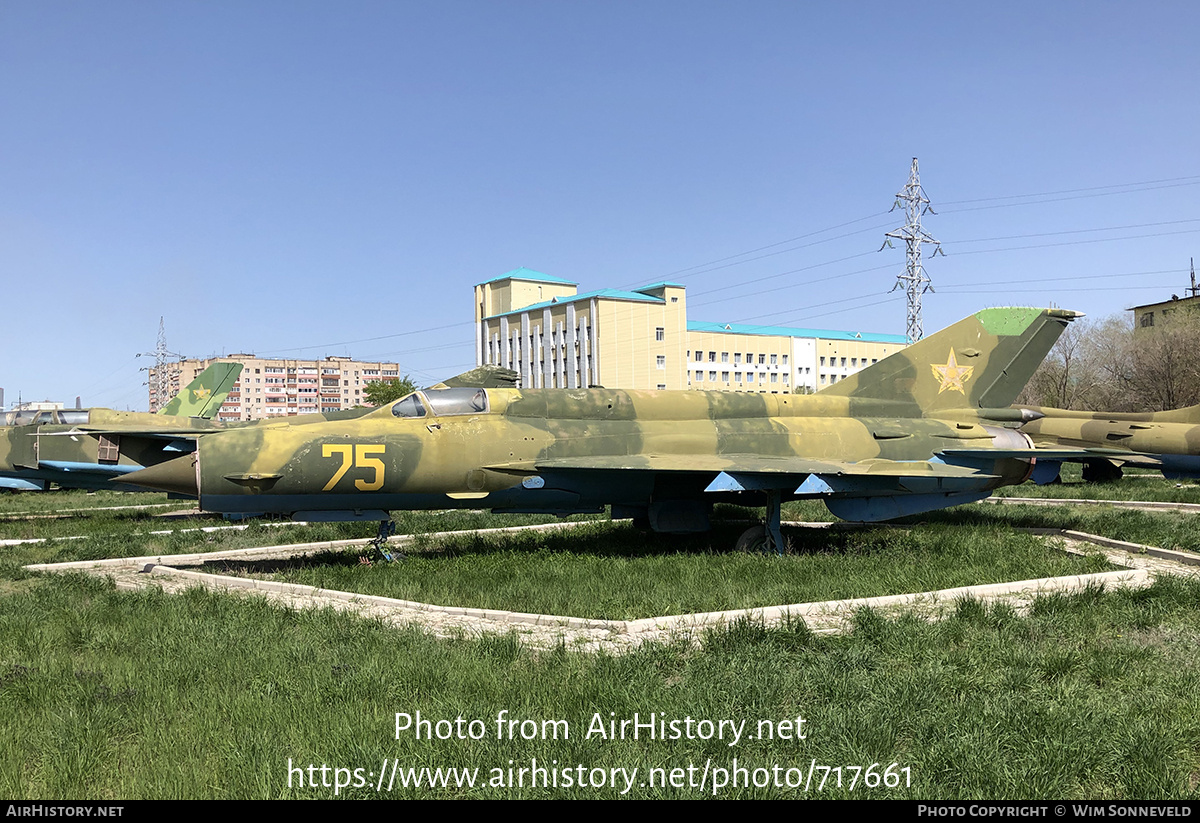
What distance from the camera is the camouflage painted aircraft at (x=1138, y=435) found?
21.7 meters

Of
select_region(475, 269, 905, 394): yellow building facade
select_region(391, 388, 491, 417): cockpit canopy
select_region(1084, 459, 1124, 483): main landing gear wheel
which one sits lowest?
select_region(1084, 459, 1124, 483): main landing gear wheel

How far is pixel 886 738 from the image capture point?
17.3ft

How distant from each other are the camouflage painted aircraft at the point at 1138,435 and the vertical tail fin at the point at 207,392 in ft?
77.8

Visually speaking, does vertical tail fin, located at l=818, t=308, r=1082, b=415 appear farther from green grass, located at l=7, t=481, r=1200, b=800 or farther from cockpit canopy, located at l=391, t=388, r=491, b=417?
cockpit canopy, located at l=391, t=388, r=491, b=417

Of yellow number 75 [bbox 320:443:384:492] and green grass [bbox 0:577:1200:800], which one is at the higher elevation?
yellow number 75 [bbox 320:443:384:492]

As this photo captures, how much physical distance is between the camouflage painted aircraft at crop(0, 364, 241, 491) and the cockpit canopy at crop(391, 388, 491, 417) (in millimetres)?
7300

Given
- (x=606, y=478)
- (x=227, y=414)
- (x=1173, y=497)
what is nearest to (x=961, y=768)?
(x=606, y=478)

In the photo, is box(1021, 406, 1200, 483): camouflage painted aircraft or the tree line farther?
the tree line

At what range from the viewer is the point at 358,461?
11742mm

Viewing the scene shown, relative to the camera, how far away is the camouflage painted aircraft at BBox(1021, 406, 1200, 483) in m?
21.7

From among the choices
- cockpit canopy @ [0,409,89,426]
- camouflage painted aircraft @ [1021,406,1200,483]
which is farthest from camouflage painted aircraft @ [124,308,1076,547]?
cockpit canopy @ [0,409,89,426]

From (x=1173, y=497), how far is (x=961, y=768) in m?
20.4

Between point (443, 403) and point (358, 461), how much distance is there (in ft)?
5.26
